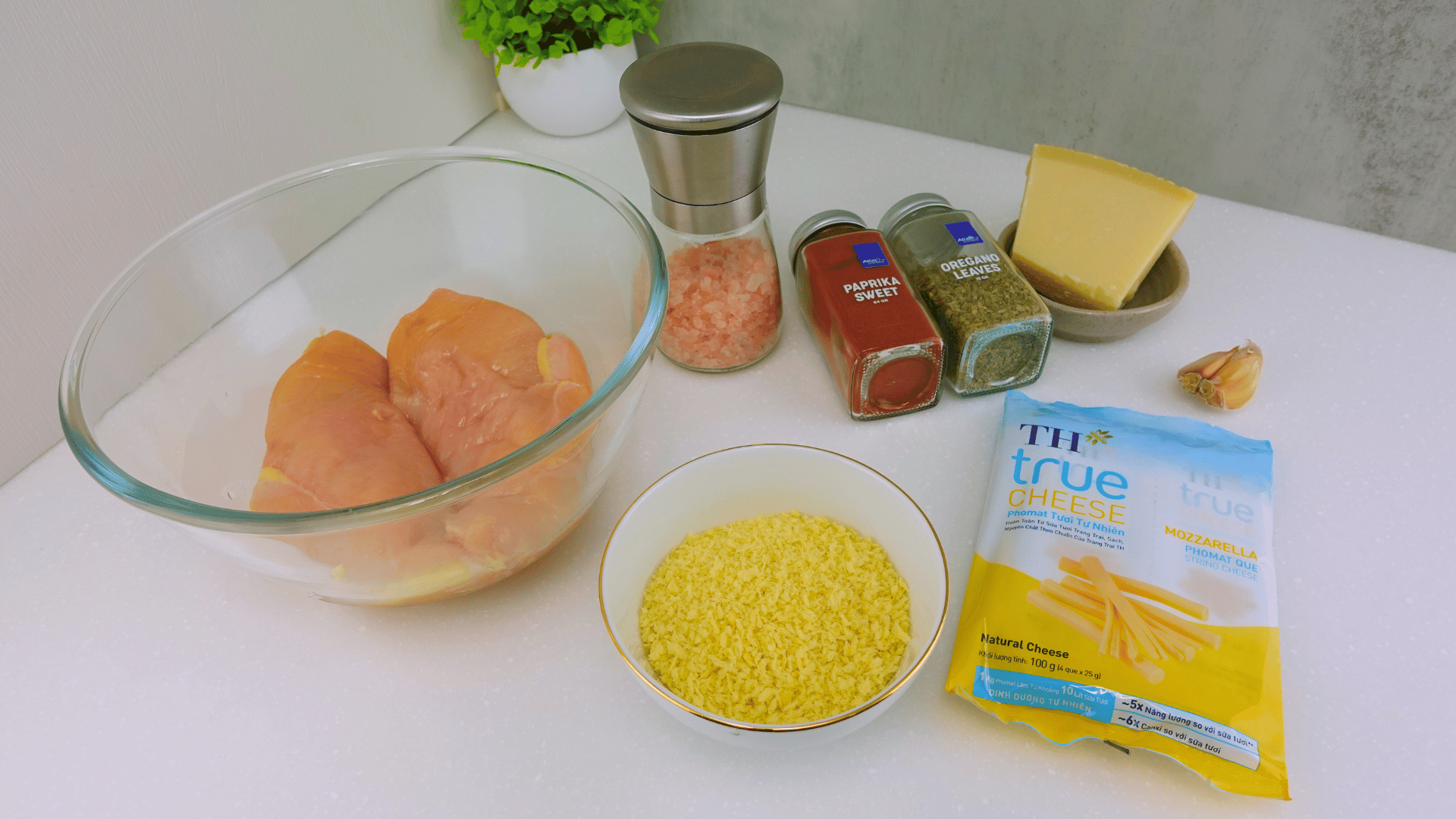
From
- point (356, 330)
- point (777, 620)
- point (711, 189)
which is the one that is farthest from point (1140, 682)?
point (356, 330)

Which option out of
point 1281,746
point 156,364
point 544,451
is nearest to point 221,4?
point 156,364

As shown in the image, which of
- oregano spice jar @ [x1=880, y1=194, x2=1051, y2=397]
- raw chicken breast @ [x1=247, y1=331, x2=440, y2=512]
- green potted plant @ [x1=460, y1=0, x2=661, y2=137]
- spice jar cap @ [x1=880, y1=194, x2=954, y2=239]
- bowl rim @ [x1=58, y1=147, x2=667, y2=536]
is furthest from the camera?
green potted plant @ [x1=460, y1=0, x2=661, y2=137]

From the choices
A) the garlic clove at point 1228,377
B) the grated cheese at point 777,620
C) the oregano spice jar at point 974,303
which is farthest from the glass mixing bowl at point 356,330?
the garlic clove at point 1228,377

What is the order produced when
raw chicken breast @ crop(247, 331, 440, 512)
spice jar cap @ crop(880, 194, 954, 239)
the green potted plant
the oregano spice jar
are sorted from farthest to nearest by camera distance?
1. the green potted plant
2. spice jar cap @ crop(880, 194, 954, 239)
3. the oregano spice jar
4. raw chicken breast @ crop(247, 331, 440, 512)

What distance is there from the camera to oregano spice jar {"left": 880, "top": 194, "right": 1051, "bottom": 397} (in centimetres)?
70

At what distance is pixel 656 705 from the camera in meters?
0.58

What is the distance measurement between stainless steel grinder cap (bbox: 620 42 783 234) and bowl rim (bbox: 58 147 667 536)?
0.05 metres

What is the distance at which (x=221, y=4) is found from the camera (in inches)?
31.2

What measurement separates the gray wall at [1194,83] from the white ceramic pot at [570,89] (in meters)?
0.14

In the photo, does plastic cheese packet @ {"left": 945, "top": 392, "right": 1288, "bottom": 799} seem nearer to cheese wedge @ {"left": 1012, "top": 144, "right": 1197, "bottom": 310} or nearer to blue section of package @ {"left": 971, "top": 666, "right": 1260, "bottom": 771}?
blue section of package @ {"left": 971, "top": 666, "right": 1260, "bottom": 771}

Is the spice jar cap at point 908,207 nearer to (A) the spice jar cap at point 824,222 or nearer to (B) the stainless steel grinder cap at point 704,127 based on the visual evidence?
(A) the spice jar cap at point 824,222

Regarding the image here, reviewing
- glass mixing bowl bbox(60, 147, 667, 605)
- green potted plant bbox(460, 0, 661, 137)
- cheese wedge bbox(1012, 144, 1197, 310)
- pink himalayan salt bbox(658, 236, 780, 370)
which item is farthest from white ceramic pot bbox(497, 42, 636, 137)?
cheese wedge bbox(1012, 144, 1197, 310)

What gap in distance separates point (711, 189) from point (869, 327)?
17 centimetres

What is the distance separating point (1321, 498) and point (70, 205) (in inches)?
42.1
